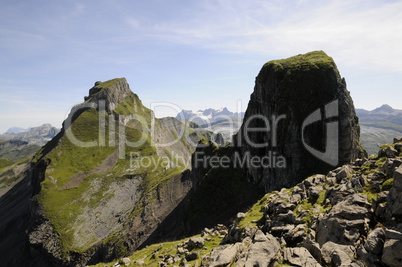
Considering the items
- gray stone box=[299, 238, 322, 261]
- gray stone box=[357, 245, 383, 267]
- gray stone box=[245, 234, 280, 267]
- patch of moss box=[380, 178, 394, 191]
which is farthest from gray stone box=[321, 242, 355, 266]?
patch of moss box=[380, 178, 394, 191]

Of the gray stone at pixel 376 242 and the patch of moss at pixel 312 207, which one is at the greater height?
the gray stone at pixel 376 242

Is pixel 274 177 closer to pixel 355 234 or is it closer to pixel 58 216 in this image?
pixel 355 234

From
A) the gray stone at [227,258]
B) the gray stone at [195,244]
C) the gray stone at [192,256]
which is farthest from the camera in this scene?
the gray stone at [195,244]

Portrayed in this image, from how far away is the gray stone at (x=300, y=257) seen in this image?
22.1 m

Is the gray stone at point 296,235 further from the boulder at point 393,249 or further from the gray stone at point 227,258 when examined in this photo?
the boulder at point 393,249

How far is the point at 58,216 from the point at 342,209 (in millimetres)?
201740

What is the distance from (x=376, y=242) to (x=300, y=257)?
6.56 metres

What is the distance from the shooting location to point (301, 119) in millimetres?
90688

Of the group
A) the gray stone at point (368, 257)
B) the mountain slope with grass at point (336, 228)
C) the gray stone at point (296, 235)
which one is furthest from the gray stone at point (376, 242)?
the gray stone at point (296, 235)

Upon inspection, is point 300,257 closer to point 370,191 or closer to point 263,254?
point 263,254

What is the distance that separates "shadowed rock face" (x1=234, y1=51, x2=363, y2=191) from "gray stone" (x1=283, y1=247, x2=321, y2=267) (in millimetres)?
66134

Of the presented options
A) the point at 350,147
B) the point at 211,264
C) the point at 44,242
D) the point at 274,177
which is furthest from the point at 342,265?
the point at 44,242

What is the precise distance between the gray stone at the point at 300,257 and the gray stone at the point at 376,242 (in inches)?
175

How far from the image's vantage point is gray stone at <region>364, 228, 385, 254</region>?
2012 cm
